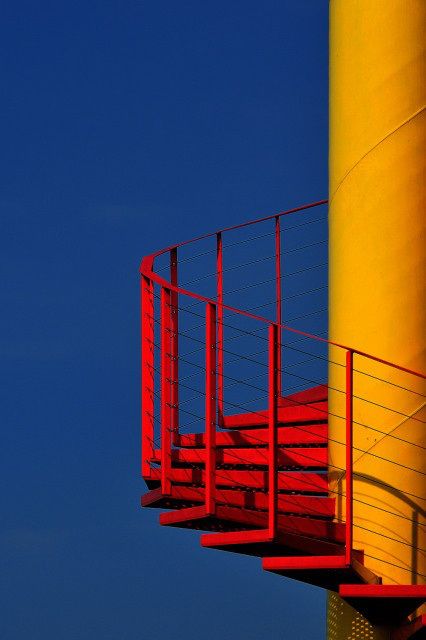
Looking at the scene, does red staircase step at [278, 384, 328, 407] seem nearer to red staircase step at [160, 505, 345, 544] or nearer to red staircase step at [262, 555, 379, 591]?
red staircase step at [160, 505, 345, 544]

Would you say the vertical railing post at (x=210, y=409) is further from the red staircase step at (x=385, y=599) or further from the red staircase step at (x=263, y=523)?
the red staircase step at (x=385, y=599)

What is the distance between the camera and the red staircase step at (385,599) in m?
8.39

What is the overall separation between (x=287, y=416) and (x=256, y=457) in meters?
0.32

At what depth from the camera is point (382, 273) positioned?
902 centimetres

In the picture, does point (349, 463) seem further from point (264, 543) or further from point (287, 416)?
point (287, 416)

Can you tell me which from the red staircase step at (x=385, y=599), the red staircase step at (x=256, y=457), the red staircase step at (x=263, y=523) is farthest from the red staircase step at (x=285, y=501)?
the red staircase step at (x=385, y=599)

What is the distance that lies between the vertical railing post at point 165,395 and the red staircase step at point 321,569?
2.64ft

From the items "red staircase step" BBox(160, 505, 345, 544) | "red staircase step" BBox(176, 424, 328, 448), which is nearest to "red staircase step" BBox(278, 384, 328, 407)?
"red staircase step" BBox(176, 424, 328, 448)

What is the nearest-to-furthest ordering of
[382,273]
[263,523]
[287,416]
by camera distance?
[263,523]
[382,273]
[287,416]

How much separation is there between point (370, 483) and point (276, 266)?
2.32 metres

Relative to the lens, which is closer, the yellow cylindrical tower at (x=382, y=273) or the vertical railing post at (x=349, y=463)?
the vertical railing post at (x=349, y=463)

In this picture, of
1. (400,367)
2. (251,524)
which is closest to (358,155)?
(400,367)

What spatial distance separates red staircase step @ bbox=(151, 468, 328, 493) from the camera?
930cm

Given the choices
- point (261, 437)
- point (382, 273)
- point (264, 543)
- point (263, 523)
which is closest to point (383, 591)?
point (264, 543)
